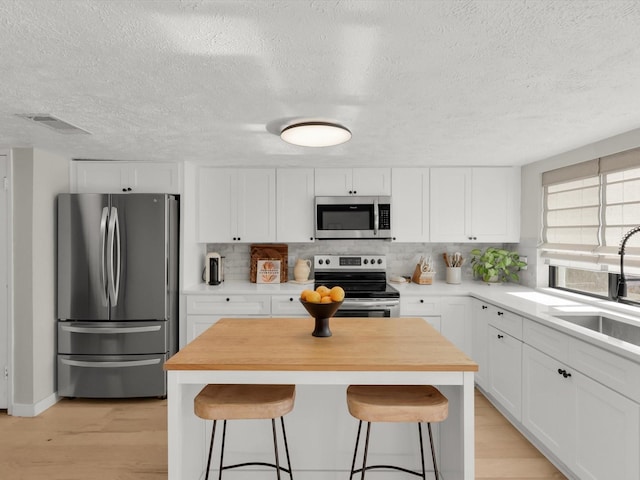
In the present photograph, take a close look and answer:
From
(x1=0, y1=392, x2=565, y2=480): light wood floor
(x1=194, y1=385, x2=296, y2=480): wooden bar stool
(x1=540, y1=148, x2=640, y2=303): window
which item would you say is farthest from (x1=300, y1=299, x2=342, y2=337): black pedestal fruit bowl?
(x1=540, y1=148, x2=640, y2=303): window

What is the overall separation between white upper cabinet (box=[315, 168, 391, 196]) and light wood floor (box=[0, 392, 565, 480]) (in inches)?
85.9

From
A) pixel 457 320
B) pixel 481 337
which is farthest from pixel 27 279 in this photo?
pixel 481 337

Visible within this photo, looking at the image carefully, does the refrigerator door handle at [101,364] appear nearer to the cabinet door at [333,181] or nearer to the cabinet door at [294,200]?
the cabinet door at [294,200]

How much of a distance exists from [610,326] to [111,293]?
12.3 ft

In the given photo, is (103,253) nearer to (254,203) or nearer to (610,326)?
(254,203)

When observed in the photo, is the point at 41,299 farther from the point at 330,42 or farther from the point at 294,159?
the point at 330,42

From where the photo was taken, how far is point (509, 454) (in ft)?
8.54

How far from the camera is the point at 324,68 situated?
166cm

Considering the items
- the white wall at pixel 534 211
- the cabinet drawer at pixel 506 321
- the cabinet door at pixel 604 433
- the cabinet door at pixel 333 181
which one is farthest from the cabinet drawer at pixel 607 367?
the cabinet door at pixel 333 181

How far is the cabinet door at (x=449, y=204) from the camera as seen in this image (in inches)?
160

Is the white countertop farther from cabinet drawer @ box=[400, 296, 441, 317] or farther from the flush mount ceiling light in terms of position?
the flush mount ceiling light

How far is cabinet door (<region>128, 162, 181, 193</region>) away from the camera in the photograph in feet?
12.2

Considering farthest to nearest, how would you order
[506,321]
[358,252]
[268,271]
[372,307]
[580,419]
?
[358,252]
[268,271]
[372,307]
[506,321]
[580,419]

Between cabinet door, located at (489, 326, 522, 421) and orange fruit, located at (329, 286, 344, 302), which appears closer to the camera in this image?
orange fruit, located at (329, 286, 344, 302)
